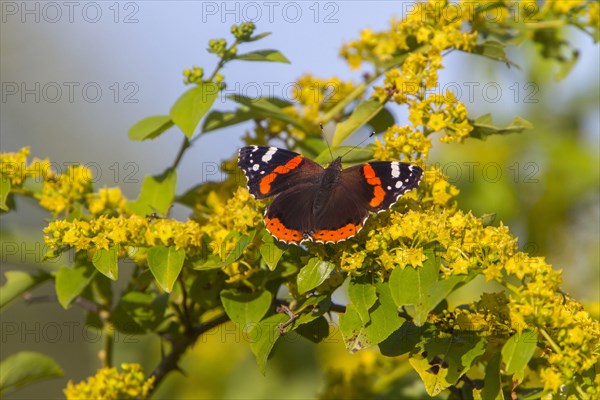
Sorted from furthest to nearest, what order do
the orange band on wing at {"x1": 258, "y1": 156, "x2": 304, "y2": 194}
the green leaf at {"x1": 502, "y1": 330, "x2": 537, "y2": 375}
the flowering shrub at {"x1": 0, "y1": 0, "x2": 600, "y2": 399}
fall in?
the orange band on wing at {"x1": 258, "y1": 156, "x2": 304, "y2": 194}, the flowering shrub at {"x1": 0, "y1": 0, "x2": 600, "y2": 399}, the green leaf at {"x1": 502, "y1": 330, "x2": 537, "y2": 375}

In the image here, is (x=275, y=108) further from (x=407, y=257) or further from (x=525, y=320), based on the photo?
(x=525, y=320)

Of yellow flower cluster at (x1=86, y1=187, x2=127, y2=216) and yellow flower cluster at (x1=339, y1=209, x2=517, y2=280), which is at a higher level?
yellow flower cluster at (x1=339, y1=209, x2=517, y2=280)

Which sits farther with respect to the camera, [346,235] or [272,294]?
[272,294]

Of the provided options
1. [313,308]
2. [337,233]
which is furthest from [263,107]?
[313,308]

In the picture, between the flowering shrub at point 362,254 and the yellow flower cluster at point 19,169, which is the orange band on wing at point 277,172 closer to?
the flowering shrub at point 362,254

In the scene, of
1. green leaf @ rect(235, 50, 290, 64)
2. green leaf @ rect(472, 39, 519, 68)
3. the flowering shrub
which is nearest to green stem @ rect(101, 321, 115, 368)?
the flowering shrub

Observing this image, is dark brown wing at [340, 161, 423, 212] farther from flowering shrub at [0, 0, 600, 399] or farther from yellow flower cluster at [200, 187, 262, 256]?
yellow flower cluster at [200, 187, 262, 256]

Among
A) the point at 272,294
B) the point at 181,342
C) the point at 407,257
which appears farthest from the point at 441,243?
the point at 181,342
